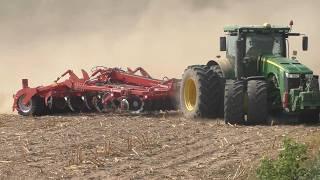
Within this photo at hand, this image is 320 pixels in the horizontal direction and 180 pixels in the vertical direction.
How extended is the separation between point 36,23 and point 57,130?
28.5m

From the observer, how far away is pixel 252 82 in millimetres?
14273

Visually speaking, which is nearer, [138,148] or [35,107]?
[138,148]

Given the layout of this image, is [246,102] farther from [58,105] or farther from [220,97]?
[58,105]

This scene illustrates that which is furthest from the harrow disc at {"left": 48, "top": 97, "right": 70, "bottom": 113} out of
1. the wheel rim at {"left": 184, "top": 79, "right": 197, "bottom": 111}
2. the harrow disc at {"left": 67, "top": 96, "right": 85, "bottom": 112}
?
the wheel rim at {"left": 184, "top": 79, "right": 197, "bottom": 111}

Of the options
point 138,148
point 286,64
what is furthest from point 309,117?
point 138,148

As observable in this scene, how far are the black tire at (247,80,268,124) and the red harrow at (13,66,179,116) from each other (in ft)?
11.3

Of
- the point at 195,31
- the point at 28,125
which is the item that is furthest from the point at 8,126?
the point at 195,31

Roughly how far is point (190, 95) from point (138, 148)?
209 inches

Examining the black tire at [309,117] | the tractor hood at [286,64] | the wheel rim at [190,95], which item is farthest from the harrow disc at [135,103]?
the black tire at [309,117]

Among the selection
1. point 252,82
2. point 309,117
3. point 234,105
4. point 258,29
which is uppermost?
point 258,29

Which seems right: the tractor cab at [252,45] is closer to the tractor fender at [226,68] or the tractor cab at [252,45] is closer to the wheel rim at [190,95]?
the tractor fender at [226,68]

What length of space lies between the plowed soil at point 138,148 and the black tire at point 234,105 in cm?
27

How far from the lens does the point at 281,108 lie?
47.8ft

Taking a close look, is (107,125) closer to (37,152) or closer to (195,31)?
(37,152)
